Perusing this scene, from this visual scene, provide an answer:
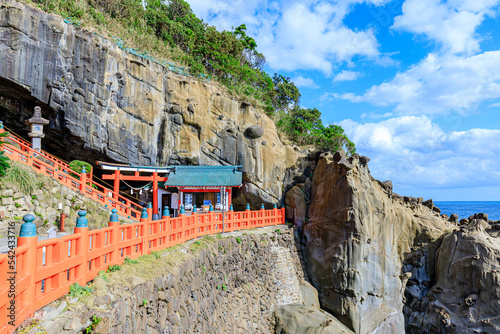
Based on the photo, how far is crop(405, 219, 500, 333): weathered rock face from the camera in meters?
15.7

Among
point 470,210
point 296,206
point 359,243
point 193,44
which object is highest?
point 193,44

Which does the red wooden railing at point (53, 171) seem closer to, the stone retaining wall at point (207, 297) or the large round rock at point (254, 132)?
the stone retaining wall at point (207, 297)

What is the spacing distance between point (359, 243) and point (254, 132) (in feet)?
34.8

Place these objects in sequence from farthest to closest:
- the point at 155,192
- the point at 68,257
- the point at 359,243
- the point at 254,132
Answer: the point at 254,132 < the point at 155,192 < the point at 359,243 < the point at 68,257

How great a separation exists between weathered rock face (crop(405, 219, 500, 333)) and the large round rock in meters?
14.0

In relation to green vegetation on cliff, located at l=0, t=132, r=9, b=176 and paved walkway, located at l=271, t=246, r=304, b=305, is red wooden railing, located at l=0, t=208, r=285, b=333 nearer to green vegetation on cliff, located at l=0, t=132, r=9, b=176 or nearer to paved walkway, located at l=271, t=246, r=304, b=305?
green vegetation on cliff, located at l=0, t=132, r=9, b=176

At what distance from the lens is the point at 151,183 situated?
2048 centimetres

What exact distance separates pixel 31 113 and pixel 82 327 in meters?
19.2

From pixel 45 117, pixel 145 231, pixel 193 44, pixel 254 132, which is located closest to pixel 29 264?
pixel 145 231

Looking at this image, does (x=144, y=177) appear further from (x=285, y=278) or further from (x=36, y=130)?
(x=285, y=278)

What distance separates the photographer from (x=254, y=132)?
73.3ft

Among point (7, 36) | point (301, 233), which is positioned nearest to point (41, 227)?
point (7, 36)

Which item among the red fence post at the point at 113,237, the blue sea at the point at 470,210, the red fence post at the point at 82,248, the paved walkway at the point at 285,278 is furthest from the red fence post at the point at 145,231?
the blue sea at the point at 470,210

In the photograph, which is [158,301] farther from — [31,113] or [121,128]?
[31,113]
